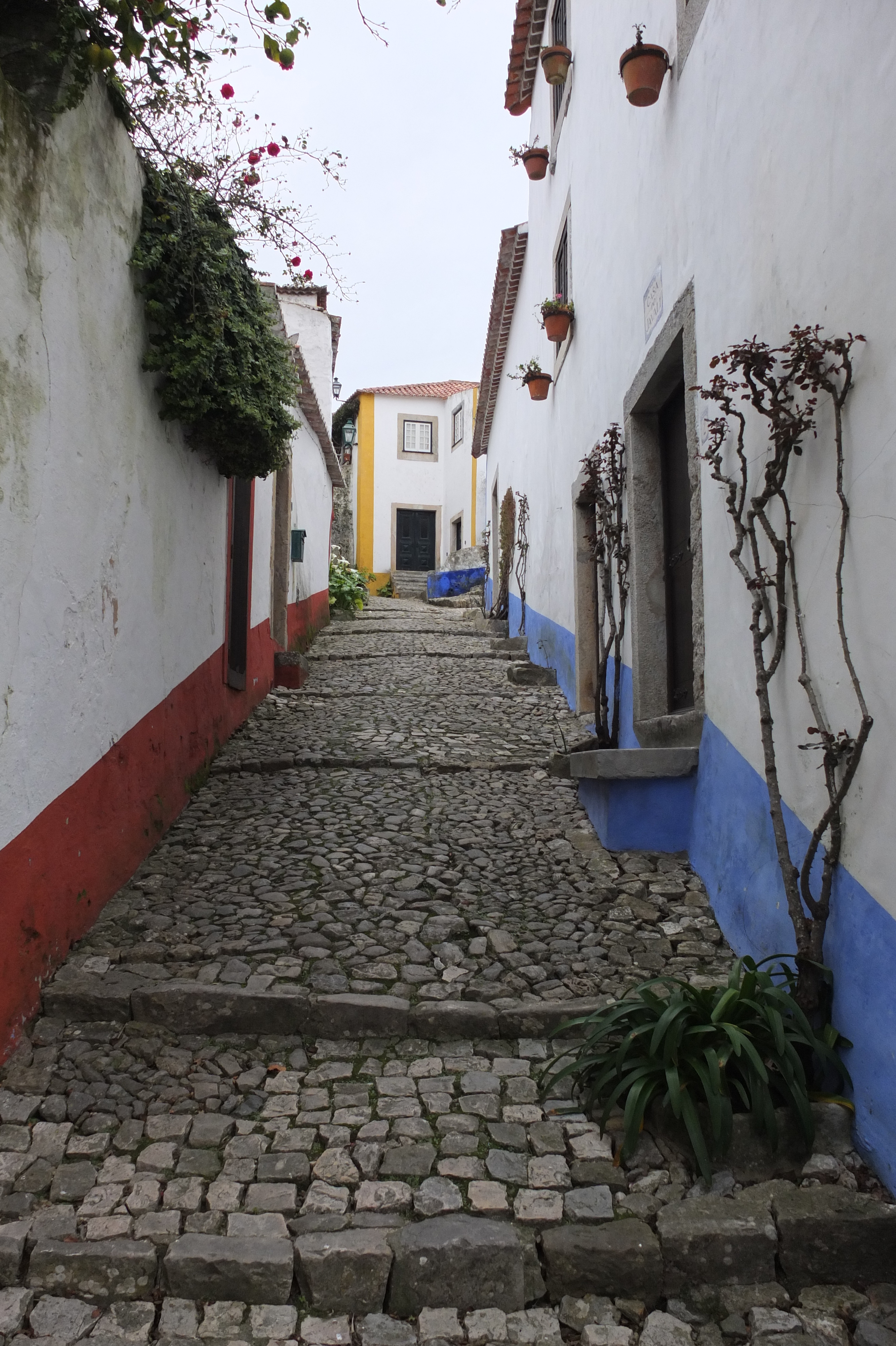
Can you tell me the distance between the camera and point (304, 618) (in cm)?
1080

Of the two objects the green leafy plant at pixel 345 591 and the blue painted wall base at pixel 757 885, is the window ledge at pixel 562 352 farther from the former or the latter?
the green leafy plant at pixel 345 591

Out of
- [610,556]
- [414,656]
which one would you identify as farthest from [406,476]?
[610,556]

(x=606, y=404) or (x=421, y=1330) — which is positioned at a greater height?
(x=606, y=404)

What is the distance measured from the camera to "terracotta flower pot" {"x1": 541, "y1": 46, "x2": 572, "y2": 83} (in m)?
7.31

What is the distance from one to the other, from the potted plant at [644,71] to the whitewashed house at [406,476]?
20891 millimetres

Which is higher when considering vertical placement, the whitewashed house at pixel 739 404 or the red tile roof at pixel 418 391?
the red tile roof at pixel 418 391

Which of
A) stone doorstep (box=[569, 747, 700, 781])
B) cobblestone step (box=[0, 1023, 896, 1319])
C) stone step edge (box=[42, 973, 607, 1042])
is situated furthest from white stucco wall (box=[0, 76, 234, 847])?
stone doorstep (box=[569, 747, 700, 781])

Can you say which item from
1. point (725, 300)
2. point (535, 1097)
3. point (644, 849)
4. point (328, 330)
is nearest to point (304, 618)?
point (328, 330)

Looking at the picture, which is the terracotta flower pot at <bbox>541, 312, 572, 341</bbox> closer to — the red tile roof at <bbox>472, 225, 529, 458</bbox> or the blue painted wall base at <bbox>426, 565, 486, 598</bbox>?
the red tile roof at <bbox>472, 225, 529, 458</bbox>

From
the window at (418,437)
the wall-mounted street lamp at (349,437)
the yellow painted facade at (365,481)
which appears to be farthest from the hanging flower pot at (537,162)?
the wall-mounted street lamp at (349,437)

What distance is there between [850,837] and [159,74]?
12.3 ft

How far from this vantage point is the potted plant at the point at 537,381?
8.73m

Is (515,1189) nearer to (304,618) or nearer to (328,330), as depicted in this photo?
(304,618)

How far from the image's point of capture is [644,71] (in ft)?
14.4
